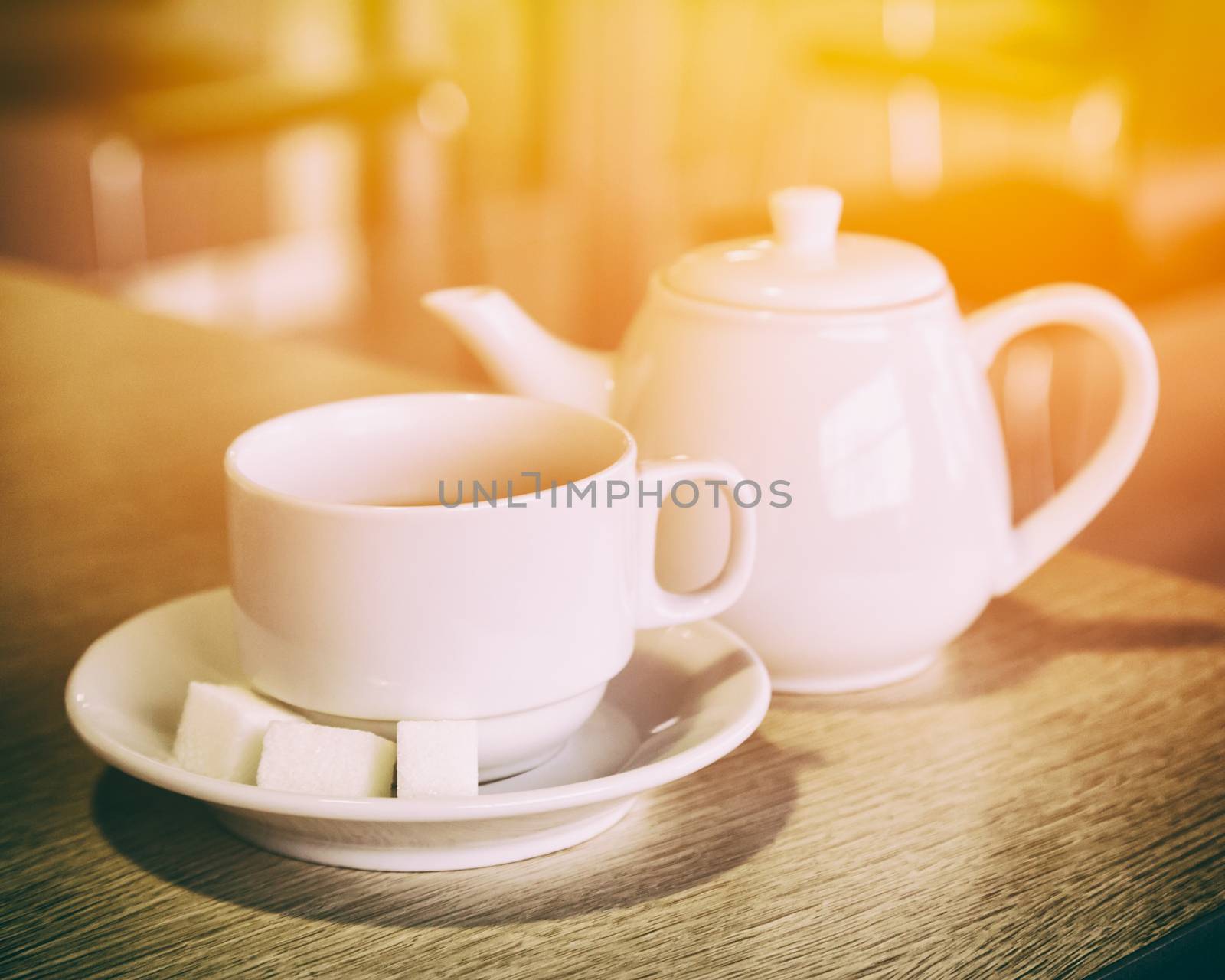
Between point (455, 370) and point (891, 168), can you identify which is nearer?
point (455, 370)

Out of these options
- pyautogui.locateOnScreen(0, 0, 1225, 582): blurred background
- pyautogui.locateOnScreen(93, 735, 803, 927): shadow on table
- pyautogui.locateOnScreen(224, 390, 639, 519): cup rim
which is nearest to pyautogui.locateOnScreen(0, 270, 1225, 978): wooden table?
pyautogui.locateOnScreen(93, 735, 803, 927): shadow on table

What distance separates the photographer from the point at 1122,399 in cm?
53

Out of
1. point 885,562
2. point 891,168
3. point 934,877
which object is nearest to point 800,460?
point 885,562

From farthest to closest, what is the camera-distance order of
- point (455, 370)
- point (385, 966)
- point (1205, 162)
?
point (455, 370)
point (1205, 162)
point (385, 966)

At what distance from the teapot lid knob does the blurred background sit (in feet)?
4.26

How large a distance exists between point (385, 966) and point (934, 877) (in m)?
0.16

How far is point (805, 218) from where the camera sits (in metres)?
0.51

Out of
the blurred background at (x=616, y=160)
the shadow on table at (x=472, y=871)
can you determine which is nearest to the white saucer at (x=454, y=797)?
the shadow on table at (x=472, y=871)

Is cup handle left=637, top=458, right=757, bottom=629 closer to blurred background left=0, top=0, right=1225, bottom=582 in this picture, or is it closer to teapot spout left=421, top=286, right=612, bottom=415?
teapot spout left=421, top=286, right=612, bottom=415

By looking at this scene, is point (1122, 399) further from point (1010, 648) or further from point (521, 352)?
point (521, 352)

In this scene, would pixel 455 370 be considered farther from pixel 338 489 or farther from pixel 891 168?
pixel 338 489

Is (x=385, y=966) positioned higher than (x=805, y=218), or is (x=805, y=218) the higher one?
(x=805, y=218)

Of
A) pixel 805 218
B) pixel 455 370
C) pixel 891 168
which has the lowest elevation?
pixel 455 370

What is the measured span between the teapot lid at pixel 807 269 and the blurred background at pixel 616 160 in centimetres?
130
